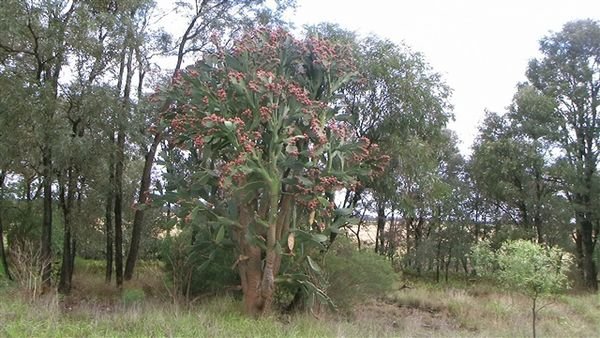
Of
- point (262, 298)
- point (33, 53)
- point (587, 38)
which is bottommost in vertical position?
point (262, 298)

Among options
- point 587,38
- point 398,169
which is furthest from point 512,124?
point 398,169

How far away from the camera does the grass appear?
280 inches

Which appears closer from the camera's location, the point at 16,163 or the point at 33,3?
the point at 33,3

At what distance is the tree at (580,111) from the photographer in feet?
75.3

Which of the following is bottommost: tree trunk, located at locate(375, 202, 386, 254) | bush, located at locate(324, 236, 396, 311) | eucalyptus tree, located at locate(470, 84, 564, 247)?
bush, located at locate(324, 236, 396, 311)

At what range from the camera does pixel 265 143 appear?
9.38m

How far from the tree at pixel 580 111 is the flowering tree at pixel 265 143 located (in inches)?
644

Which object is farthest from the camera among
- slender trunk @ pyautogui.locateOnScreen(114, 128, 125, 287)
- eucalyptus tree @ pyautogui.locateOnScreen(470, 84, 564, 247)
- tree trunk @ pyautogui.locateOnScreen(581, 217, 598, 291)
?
tree trunk @ pyautogui.locateOnScreen(581, 217, 598, 291)

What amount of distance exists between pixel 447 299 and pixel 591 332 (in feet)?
13.8

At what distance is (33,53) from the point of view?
11109 mm

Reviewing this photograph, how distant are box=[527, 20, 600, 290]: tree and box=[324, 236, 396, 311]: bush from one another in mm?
13825

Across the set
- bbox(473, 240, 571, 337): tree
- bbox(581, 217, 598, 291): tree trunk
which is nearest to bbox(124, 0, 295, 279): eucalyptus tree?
bbox(473, 240, 571, 337): tree

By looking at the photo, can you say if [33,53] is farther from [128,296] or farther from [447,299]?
[447,299]

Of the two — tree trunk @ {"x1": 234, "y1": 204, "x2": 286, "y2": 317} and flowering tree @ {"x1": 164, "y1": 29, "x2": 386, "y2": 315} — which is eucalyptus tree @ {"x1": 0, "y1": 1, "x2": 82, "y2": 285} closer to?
flowering tree @ {"x1": 164, "y1": 29, "x2": 386, "y2": 315}
